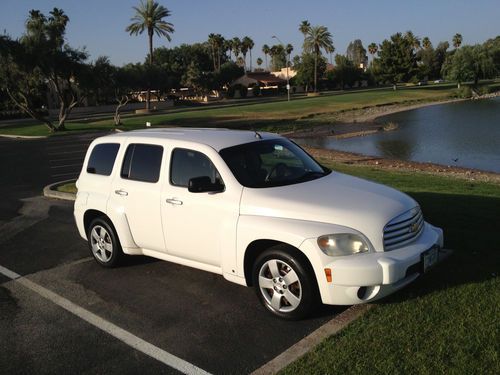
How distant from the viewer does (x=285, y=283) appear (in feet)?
14.9

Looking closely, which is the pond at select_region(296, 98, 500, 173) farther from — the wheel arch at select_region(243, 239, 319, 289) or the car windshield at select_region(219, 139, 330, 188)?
the wheel arch at select_region(243, 239, 319, 289)

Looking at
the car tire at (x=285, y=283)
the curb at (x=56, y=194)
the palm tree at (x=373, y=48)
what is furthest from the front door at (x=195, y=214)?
the palm tree at (x=373, y=48)

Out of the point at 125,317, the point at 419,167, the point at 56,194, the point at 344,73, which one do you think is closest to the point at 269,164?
the point at 125,317

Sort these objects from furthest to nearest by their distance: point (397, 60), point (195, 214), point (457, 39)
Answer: point (457, 39) < point (397, 60) < point (195, 214)

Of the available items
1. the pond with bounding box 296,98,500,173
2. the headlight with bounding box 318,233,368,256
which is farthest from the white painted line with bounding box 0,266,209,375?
the pond with bounding box 296,98,500,173

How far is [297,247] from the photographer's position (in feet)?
14.3

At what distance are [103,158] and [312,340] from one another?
12.2 feet

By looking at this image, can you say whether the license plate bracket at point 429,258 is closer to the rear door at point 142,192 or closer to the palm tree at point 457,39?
the rear door at point 142,192

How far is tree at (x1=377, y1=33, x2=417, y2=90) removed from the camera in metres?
99.0

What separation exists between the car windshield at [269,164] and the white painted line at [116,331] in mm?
1775

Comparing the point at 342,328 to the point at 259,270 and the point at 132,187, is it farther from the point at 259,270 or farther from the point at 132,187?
the point at 132,187

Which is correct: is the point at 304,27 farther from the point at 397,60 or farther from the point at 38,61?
the point at 38,61

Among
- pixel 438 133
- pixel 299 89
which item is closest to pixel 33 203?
pixel 438 133

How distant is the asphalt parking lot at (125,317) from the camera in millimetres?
4062
